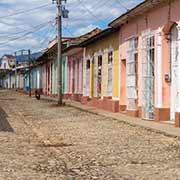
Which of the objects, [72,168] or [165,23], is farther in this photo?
[165,23]

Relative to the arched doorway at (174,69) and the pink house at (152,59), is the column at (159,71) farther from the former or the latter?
the arched doorway at (174,69)

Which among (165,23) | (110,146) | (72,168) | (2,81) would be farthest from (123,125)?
(2,81)

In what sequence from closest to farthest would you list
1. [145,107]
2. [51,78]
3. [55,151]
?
[55,151] → [145,107] → [51,78]

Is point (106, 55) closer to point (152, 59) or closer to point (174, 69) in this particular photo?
point (152, 59)

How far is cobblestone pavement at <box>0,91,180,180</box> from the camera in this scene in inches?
350

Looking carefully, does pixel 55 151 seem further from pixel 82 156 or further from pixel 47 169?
pixel 47 169

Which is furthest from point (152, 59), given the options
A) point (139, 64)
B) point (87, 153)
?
point (87, 153)

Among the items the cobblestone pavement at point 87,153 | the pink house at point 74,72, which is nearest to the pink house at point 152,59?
the cobblestone pavement at point 87,153

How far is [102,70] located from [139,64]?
748cm

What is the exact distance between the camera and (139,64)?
810 inches

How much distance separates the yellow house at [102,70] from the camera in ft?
81.6

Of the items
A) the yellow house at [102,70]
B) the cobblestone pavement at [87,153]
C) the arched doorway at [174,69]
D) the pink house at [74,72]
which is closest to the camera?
the cobblestone pavement at [87,153]

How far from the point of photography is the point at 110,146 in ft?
40.8

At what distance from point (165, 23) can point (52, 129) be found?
16.8ft
